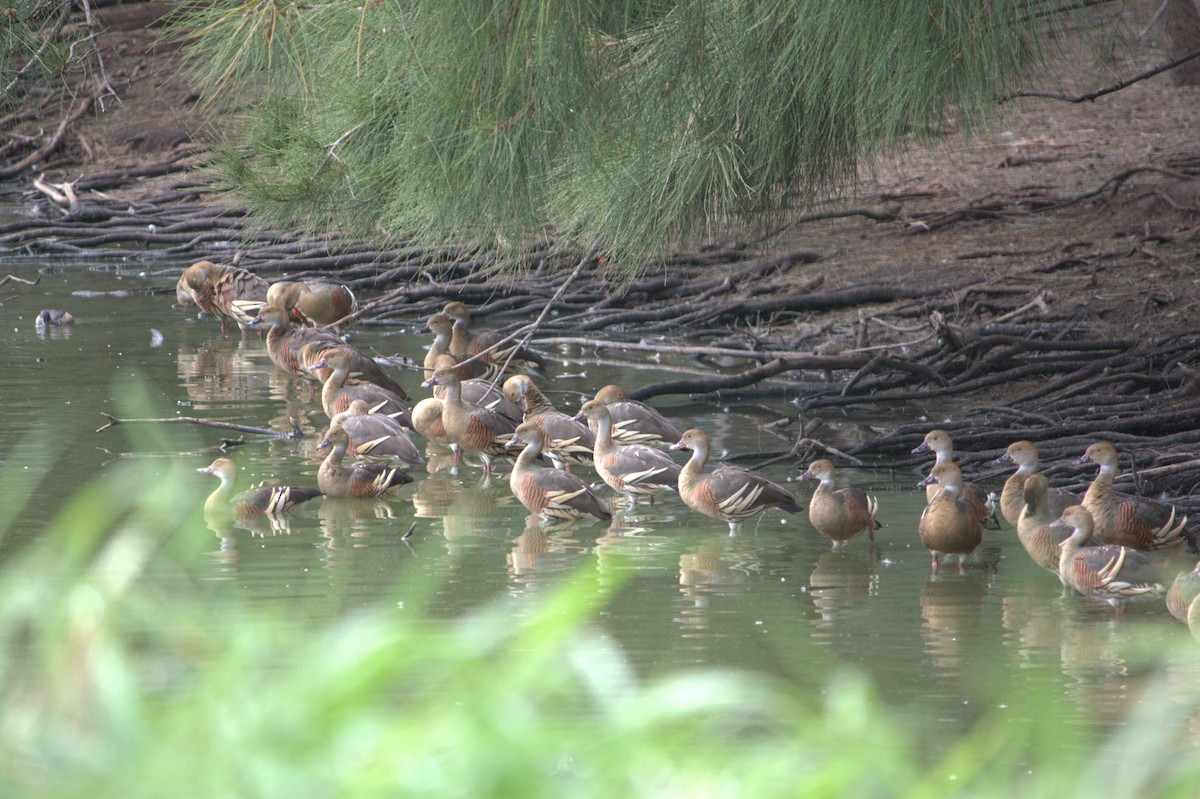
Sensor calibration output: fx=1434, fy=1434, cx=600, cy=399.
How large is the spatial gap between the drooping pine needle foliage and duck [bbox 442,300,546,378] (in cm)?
272

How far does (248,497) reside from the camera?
6.31 m

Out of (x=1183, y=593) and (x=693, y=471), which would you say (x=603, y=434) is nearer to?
(x=693, y=471)

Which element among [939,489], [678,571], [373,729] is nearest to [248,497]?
[678,571]

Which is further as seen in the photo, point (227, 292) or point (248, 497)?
point (227, 292)

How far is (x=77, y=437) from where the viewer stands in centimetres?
747

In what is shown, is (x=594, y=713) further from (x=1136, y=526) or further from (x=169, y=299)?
(x=169, y=299)

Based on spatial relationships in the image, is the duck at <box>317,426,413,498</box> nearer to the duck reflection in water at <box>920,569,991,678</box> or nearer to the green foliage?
the duck reflection in water at <box>920,569,991,678</box>

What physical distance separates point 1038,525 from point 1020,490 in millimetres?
466

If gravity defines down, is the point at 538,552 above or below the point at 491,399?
below

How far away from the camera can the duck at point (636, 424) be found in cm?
747

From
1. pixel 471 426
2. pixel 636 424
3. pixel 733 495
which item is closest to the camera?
pixel 733 495

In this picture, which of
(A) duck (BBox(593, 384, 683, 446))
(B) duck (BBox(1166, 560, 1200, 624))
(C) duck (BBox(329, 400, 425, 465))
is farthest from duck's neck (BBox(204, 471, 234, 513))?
(B) duck (BBox(1166, 560, 1200, 624))

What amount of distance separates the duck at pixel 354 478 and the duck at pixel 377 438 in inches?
16.4

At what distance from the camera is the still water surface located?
15.0 ft
